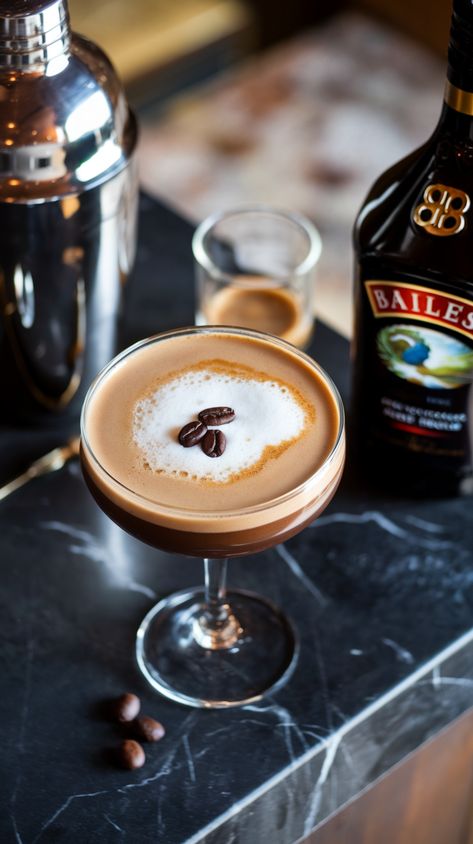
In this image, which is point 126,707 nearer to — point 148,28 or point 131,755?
point 131,755

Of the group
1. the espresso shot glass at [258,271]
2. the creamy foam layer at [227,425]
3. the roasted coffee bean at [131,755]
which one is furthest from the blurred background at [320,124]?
the roasted coffee bean at [131,755]

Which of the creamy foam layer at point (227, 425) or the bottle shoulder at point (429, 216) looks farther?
the bottle shoulder at point (429, 216)

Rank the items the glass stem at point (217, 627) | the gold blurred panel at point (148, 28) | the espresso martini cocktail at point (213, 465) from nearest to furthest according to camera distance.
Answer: the espresso martini cocktail at point (213, 465), the glass stem at point (217, 627), the gold blurred panel at point (148, 28)

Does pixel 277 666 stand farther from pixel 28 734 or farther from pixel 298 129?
pixel 298 129

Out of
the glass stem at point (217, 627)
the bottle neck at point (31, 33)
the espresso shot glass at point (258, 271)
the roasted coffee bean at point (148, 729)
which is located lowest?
the glass stem at point (217, 627)

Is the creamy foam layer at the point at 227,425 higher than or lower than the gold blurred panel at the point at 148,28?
higher

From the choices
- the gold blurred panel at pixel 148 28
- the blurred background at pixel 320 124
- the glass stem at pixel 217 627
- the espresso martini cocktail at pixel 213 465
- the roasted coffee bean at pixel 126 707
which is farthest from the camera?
the gold blurred panel at pixel 148 28

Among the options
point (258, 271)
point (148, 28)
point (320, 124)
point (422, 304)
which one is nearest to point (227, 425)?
point (422, 304)

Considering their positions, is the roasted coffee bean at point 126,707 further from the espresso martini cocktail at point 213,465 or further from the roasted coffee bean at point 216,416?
the roasted coffee bean at point 216,416
